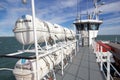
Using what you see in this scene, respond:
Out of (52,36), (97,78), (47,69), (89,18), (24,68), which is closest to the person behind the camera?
(24,68)

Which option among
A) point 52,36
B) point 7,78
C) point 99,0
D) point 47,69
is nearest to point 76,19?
point 99,0

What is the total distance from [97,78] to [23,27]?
3123 mm

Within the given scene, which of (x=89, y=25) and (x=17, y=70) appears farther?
(x=89, y=25)

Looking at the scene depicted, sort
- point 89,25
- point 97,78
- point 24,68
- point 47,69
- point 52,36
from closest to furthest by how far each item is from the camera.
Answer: point 24,68, point 47,69, point 97,78, point 52,36, point 89,25

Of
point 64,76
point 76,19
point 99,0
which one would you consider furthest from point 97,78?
point 99,0

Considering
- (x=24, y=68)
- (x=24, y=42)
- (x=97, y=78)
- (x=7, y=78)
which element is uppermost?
(x=24, y=42)

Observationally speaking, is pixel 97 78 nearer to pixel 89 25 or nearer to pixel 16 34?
pixel 16 34

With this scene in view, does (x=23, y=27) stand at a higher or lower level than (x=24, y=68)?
higher

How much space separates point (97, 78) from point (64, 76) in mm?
1182

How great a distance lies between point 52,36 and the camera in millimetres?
5301

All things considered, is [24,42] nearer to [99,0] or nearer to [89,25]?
[89,25]

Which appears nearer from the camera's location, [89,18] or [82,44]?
[82,44]

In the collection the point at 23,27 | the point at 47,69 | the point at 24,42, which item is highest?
the point at 23,27

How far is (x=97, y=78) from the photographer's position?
16.3 feet
